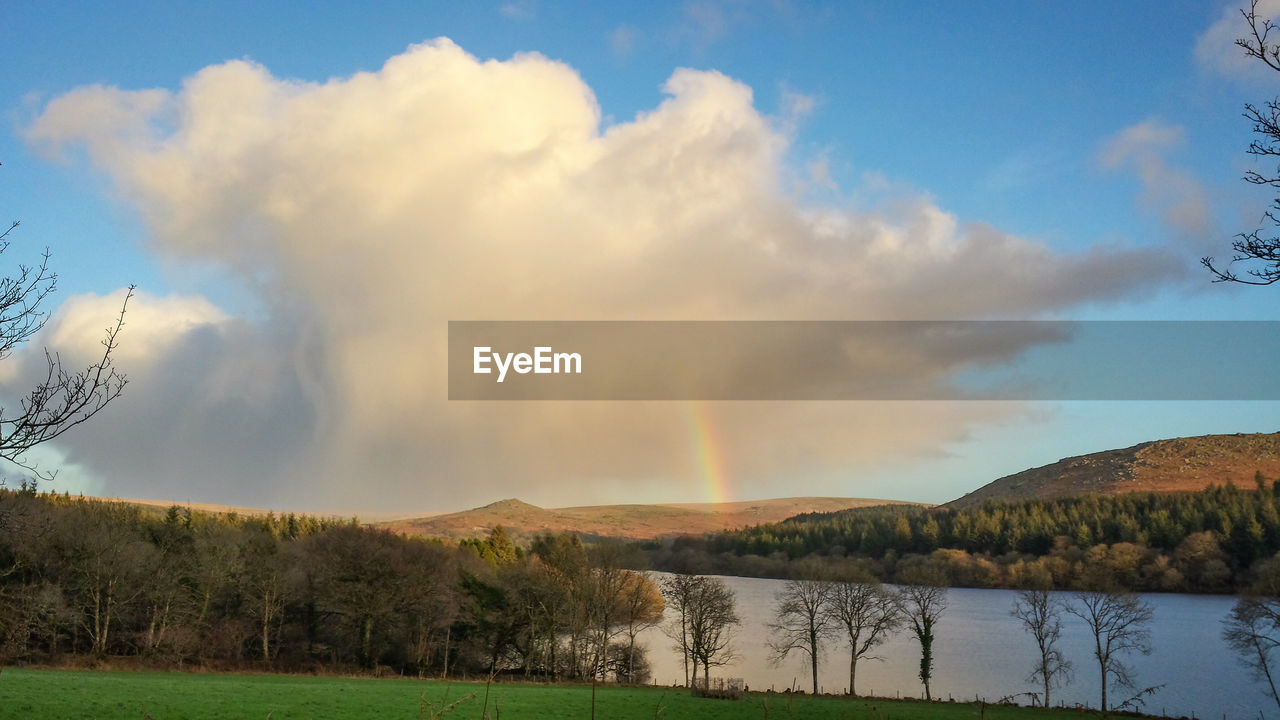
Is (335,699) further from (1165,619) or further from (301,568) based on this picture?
(1165,619)

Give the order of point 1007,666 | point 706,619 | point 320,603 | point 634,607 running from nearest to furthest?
point 706,619 → point 320,603 → point 634,607 → point 1007,666

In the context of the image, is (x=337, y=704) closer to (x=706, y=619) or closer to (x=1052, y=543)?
(x=706, y=619)

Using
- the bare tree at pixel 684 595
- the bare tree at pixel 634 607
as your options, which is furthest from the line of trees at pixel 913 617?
the bare tree at pixel 634 607

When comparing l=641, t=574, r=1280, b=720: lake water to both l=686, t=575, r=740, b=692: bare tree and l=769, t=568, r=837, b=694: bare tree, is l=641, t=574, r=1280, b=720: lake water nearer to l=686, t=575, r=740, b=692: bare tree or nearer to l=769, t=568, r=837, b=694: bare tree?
l=769, t=568, r=837, b=694: bare tree

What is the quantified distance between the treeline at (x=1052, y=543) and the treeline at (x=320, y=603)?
32.7 m

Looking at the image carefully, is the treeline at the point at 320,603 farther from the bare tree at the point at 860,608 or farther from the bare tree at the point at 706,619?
the bare tree at the point at 860,608

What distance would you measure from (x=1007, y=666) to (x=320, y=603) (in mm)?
52155

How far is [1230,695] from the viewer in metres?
51.9

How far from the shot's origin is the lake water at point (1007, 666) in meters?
51.6

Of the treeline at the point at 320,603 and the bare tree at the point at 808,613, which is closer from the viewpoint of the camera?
the treeline at the point at 320,603

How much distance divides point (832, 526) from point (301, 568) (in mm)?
120867

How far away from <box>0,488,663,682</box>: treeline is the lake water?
9.24 meters

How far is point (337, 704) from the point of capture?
94.6 feet

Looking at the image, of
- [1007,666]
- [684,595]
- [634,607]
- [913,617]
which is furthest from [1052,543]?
[684,595]
